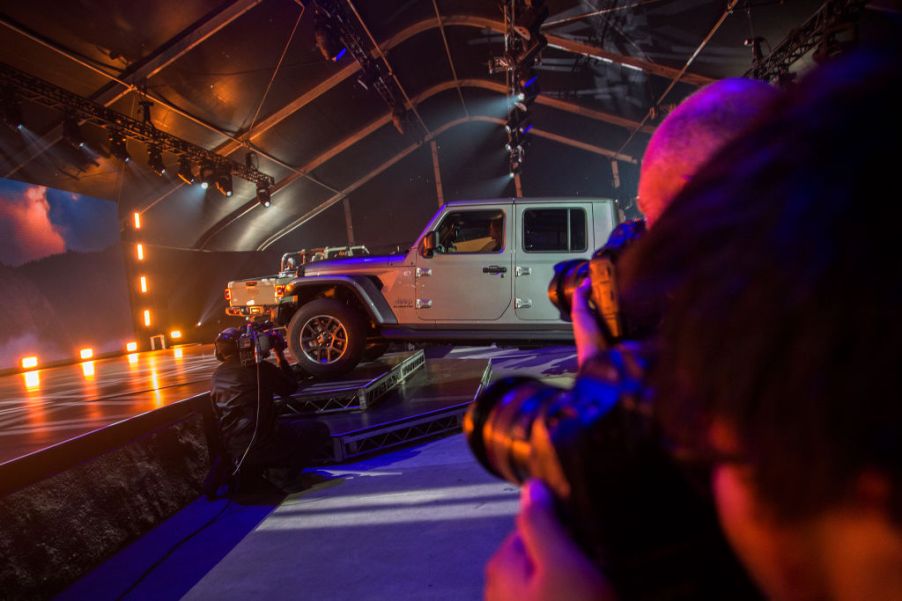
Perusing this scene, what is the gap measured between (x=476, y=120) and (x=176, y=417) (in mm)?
14158

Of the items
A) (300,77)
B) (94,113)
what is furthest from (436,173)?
(94,113)

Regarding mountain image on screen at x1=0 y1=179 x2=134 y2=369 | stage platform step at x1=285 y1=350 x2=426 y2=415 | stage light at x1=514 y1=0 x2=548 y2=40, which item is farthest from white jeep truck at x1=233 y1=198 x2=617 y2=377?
mountain image on screen at x1=0 y1=179 x2=134 y2=369

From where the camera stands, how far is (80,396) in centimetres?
557

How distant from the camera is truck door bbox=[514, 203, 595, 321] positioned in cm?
514

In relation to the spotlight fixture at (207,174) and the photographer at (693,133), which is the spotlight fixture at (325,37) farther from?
the photographer at (693,133)

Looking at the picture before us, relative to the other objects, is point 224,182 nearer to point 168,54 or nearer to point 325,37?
point 168,54

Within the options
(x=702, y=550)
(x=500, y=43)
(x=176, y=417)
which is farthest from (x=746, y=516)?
(x=500, y=43)

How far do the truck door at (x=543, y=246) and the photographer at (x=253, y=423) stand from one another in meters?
2.60

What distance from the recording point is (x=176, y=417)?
4.02m

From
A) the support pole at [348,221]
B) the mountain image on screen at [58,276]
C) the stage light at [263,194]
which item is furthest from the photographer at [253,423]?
the support pole at [348,221]

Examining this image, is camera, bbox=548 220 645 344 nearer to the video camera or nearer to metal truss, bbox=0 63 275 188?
the video camera

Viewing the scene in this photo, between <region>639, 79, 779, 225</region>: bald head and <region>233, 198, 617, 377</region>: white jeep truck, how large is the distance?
4201mm

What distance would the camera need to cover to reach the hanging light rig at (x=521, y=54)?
7.29 metres

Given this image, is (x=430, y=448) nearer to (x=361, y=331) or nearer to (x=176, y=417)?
(x=361, y=331)
